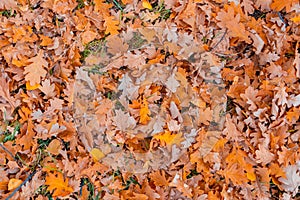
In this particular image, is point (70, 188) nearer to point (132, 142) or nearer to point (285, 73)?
point (132, 142)

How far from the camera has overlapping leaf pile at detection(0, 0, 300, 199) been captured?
1761 mm

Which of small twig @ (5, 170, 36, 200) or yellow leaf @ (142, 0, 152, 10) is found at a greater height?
yellow leaf @ (142, 0, 152, 10)

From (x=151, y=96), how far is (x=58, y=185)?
0.57m

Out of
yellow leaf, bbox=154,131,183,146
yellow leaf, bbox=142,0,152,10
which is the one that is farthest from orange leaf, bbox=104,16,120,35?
yellow leaf, bbox=154,131,183,146

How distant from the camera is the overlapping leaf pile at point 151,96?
1761mm

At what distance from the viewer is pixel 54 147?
5.85ft

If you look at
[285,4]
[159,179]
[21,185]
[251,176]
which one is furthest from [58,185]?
[285,4]

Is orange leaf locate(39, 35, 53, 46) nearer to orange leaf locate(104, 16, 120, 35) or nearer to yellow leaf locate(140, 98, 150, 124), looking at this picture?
orange leaf locate(104, 16, 120, 35)

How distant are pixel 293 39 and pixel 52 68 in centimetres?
114

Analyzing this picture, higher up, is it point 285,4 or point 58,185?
point 285,4

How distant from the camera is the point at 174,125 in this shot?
182 centimetres

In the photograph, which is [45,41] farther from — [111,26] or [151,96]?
[151,96]

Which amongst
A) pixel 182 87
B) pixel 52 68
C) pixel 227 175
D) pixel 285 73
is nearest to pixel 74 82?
pixel 52 68

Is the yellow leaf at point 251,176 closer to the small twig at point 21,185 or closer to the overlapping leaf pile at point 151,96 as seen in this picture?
the overlapping leaf pile at point 151,96
